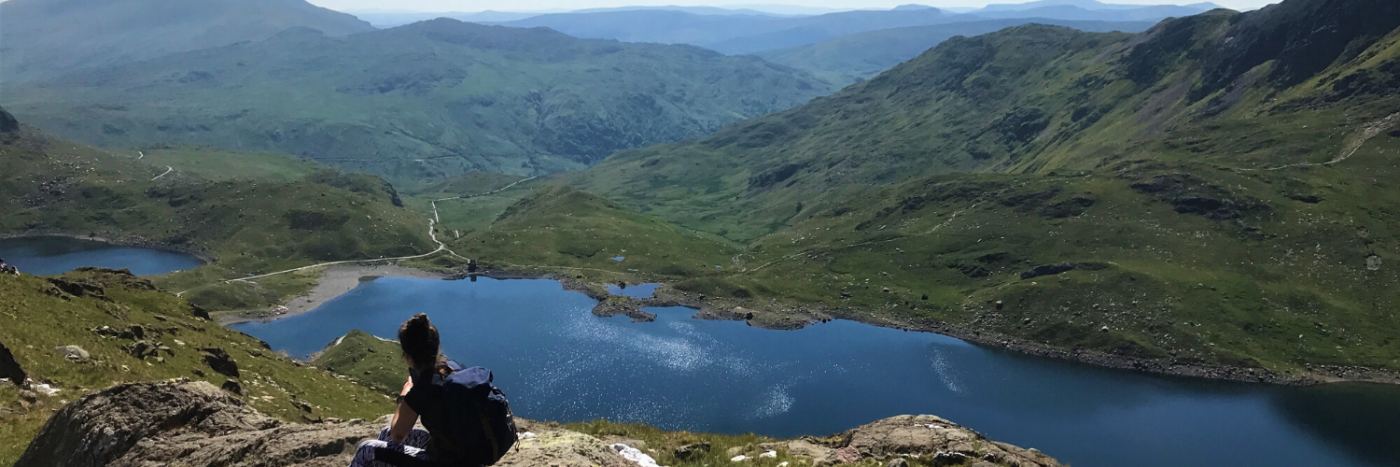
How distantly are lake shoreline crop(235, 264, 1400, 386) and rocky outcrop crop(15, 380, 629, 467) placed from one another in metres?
152

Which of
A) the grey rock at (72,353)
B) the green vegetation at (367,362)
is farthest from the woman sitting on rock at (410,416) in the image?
the green vegetation at (367,362)

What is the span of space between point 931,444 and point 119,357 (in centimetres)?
3629

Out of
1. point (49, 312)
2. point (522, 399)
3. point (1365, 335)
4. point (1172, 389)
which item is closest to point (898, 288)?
point (1172, 389)

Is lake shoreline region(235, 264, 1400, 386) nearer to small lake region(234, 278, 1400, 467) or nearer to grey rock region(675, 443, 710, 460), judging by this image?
small lake region(234, 278, 1400, 467)

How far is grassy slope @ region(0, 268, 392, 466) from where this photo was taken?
91.4ft

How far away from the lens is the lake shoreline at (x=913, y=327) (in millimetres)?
134250

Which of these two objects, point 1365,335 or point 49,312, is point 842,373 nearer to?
point 1365,335

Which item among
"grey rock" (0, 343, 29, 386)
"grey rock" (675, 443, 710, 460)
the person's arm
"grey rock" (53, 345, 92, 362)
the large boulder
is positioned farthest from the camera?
"grey rock" (53, 345, 92, 362)

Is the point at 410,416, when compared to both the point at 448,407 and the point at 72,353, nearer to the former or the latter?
the point at 448,407

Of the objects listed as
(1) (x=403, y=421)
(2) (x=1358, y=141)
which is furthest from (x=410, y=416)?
(2) (x=1358, y=141)

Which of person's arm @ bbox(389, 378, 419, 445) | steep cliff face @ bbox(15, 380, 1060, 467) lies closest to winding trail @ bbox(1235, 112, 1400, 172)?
steep cliff face @ bbox(15, 380, 1060, 467)

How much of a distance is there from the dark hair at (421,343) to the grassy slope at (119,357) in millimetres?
13837

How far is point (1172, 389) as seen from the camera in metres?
133

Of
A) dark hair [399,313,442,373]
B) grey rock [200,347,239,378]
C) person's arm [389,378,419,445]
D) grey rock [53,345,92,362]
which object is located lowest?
grey rock [200,347,239,378]
